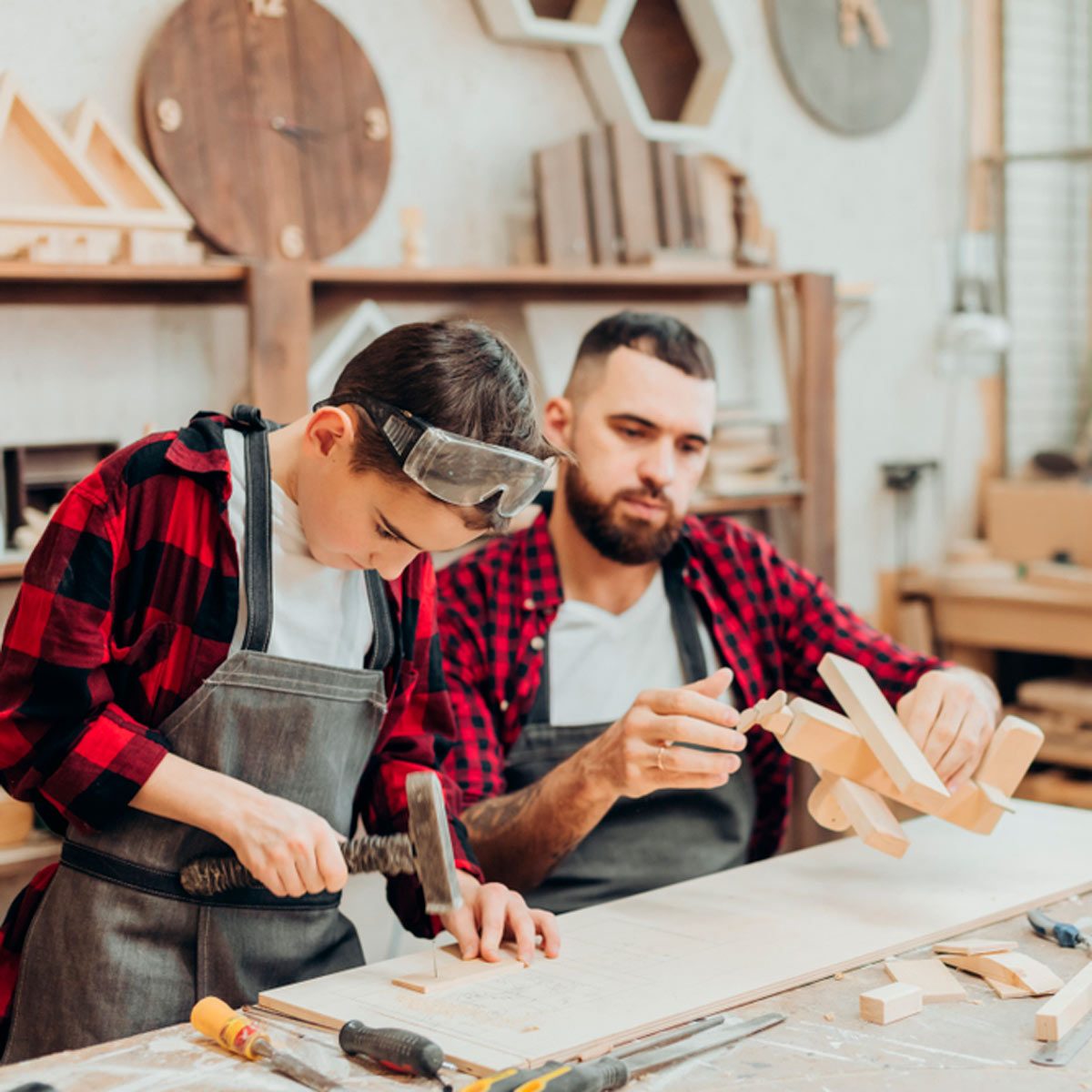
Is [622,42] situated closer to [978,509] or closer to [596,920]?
[978,509]

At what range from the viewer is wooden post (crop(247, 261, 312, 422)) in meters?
3.07

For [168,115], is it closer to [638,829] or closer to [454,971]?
[638,829]

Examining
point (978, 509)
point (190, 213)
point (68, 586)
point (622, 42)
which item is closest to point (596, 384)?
point (190, 213)

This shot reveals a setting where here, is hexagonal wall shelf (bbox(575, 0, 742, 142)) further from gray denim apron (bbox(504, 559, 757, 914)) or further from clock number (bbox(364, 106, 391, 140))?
gray denim apron (bbox(504, 559, 757, 914))

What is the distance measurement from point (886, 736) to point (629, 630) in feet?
2.48

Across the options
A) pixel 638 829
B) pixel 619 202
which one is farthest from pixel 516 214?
pixel 638 829

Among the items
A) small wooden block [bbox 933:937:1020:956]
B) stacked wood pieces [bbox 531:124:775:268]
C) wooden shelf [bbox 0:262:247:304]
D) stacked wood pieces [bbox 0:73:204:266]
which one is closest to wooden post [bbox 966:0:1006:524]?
stacked wood pieces [bbox 531:124:775:268]

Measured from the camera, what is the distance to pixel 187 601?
6.08 feet

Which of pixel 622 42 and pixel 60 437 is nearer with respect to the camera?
pixel 60 437

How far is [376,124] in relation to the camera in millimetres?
3453

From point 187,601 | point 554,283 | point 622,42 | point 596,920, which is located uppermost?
point 622,42

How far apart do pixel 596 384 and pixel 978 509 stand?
9.01ft

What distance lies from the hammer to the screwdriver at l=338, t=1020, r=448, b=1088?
0.65 ft

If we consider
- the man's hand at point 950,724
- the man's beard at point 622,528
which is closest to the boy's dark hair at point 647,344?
the man's beard at point 622,528
